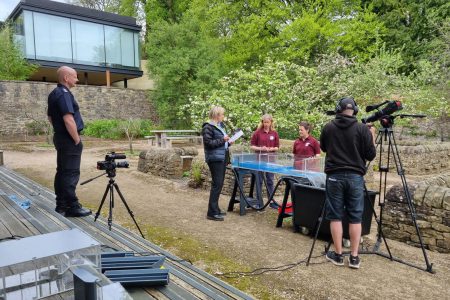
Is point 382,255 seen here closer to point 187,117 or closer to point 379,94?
point 379,94

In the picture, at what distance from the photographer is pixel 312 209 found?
500 centimetres

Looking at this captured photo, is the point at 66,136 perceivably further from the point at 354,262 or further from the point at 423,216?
the point at 423,216

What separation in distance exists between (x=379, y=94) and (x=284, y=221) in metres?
10.9

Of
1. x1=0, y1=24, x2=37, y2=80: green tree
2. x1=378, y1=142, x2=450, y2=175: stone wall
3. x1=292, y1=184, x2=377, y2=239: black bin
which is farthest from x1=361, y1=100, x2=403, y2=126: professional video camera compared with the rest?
x1=0, y1=24, x2=37, y2=80: green tree

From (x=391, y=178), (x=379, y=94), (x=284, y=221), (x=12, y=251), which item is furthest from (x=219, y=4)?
(x=12, y=251)

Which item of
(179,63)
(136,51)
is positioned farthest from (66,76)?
(136,51)

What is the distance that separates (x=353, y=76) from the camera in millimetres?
15938

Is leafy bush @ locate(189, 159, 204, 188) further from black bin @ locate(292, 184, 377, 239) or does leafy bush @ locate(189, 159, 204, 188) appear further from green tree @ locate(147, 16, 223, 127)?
green tree @ locate(147, 16, 223, 127)

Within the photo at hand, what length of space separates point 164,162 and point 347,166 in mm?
6787

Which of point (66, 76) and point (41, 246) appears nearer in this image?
point (41, 246)

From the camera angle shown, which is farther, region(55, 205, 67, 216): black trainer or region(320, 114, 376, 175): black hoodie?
region(55, 205, 67, 216): black trainer

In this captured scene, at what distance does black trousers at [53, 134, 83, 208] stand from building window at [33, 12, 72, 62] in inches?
854

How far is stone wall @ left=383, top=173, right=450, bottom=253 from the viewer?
15.6ft

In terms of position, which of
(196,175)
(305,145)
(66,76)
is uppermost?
(66,76)
